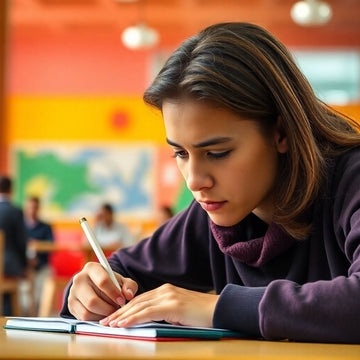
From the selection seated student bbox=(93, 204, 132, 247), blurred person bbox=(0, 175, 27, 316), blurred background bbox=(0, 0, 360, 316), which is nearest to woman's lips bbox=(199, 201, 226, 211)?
blurred person bbox=(0, 175, 27, 316)

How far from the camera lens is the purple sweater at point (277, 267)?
39.6 inches

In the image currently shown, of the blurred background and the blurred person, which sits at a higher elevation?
the blurred background

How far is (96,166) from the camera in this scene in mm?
9586

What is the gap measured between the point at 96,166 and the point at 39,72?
140cm

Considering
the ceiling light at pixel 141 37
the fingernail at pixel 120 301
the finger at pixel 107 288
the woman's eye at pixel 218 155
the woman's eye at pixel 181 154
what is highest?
the ceiling light at pixel 141 37

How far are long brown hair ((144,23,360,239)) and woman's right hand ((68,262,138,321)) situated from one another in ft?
0.89

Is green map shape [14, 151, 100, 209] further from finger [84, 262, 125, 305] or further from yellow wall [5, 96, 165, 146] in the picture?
finger [84, 262, 125, 305]

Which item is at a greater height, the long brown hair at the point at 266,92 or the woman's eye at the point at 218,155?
the long brown hair at the point at 266,92

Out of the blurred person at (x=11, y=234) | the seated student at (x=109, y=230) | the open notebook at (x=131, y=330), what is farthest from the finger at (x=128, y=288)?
the seated student at (x=109, y=230)

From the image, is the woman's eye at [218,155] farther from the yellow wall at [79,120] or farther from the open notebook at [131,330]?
the yellow wall at [79,120]

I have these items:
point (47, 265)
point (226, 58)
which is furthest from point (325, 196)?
point (47, 265)

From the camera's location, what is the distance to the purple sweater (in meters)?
1.01

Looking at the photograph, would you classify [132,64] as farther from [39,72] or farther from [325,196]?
[325,196]

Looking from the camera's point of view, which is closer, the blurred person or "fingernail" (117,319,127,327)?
"fingernail" (117,319,127,327)
